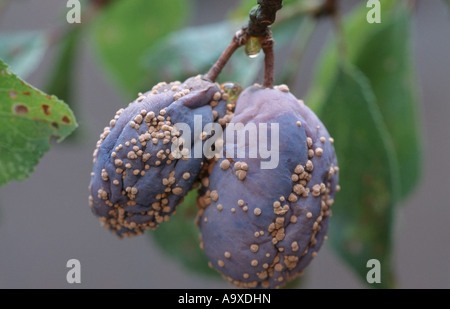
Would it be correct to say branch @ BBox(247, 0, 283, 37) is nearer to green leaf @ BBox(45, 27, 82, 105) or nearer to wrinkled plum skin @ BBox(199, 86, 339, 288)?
wrinkled plum skin @ BBox(199, 86, 339, 288)

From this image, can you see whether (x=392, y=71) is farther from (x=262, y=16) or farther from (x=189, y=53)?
(x=262, y=16)

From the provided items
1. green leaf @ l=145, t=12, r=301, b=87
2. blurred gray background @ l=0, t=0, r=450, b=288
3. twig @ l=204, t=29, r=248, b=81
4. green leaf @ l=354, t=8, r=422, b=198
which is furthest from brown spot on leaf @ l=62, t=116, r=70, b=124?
blurred gray background @ l=0, t=0, r=450, b=288

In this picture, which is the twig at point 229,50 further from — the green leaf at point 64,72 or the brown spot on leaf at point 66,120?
the green leaf at point 64,72

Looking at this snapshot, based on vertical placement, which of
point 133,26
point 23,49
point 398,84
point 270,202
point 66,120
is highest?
point 133,26

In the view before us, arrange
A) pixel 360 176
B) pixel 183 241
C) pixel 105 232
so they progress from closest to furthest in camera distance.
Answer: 1. pixel 360 176
2. pixel 183 241
3. pixel 105 232

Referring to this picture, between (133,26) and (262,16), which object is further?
(133,26)

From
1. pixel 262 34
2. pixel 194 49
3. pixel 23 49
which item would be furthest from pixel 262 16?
pixel 23 49

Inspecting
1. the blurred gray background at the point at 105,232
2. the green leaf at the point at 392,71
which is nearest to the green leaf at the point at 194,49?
the green leaf at the point at 392,71

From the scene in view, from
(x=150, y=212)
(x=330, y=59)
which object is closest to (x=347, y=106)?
(x=330, y=59)
